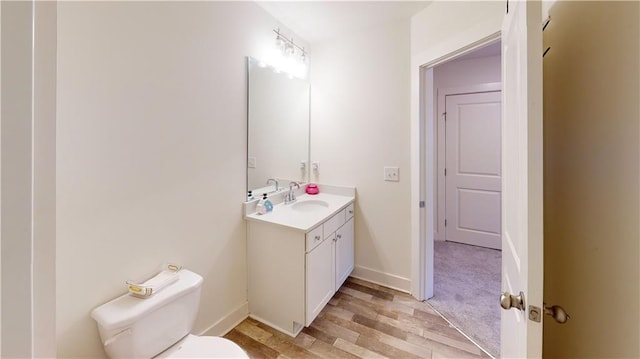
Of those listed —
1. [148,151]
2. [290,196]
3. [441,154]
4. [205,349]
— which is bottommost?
[205,349]

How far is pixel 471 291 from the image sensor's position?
7.51 feet

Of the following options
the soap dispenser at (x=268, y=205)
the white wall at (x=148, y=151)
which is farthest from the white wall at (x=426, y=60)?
the white wall at (x=148, y=151)

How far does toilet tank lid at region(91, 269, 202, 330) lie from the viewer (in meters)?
1.04

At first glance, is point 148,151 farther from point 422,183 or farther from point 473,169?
point 473,169

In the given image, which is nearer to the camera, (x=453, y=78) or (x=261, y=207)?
(x=261, y=207)

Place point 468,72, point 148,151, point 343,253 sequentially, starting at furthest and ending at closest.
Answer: point 468,72
point 343,253
point 148,151

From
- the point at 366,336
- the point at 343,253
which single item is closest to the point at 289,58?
the point at 343,253

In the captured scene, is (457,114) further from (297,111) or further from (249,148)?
(249,148)

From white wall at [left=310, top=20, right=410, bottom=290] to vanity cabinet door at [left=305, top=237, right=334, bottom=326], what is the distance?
63 centimetres

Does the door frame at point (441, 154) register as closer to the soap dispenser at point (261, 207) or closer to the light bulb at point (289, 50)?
the light bulb at point (289, 50)

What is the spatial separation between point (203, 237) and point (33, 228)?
4.45 feet

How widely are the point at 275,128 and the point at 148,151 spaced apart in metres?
1.11

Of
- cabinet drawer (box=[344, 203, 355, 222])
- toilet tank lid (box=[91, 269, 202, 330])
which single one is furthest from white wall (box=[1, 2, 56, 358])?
cabinet drawer (box=[344, 203, 355, 222])

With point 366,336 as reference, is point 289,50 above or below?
above
